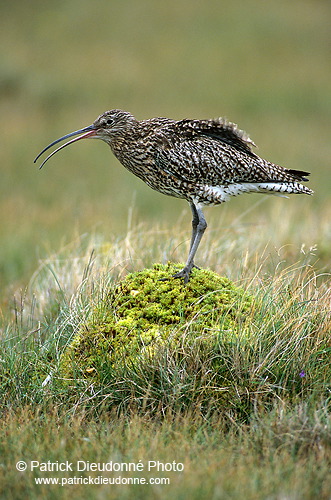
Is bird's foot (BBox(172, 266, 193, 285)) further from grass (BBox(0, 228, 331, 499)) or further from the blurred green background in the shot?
the blurred green background

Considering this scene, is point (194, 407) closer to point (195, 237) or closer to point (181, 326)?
point (181, 326)

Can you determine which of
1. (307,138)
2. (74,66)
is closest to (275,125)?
(307,138)

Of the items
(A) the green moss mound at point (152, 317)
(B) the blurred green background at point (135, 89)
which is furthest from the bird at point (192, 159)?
(B) the blurred green background at point (135, 89)

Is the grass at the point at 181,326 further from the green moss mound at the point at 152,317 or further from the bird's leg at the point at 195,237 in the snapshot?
the bird's leg at the point at 195,237

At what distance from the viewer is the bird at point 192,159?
546 centimetres

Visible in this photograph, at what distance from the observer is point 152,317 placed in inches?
202

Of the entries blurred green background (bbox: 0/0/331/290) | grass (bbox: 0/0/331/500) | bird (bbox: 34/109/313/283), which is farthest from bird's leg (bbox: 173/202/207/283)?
blurred green background (bbox: 0/0/331/290)

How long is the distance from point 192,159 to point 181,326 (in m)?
1.50

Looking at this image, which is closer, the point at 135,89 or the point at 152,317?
the point at 152,317

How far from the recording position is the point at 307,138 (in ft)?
71.5

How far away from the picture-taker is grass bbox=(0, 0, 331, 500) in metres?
3.77

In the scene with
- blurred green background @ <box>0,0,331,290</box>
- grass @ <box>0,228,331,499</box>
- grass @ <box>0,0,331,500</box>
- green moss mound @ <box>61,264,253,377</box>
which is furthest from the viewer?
blurred green background @ <box>0,0,331,290</box>

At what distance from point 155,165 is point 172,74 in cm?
2215

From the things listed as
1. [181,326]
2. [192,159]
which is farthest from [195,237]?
[181,326]
